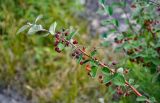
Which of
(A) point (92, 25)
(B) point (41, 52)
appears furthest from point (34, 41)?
(A) point (92, 25)

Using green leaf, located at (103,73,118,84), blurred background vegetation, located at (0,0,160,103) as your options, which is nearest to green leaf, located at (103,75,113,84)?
green leaf, located at (103,73,118,84)

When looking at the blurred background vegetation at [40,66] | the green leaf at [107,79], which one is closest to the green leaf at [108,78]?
the green leaf at [107,79]

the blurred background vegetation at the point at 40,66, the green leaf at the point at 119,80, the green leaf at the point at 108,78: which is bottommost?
the green leaf at the point at 119,80

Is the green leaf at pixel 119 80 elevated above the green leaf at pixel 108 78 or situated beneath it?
situated beneath

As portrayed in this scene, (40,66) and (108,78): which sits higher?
(40,66)

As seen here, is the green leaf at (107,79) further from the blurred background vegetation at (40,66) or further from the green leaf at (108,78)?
the blurred background vegetation at (40,66)

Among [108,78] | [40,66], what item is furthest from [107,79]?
[40,66]

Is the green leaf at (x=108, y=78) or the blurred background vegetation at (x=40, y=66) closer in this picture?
the green leaf at (x=108, y=78)

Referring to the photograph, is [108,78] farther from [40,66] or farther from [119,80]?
[40,66]

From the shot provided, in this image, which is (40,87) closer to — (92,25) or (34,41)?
(34,41)
